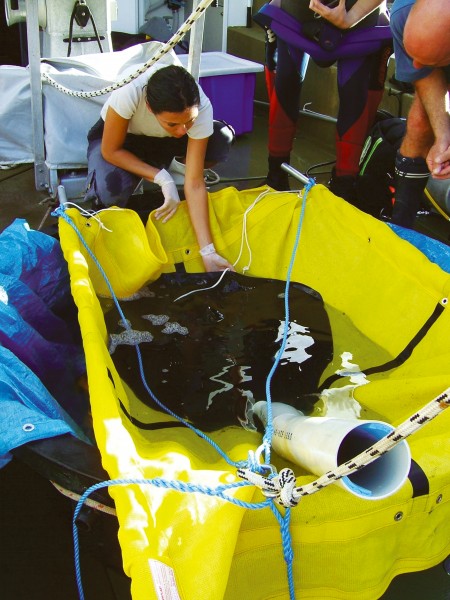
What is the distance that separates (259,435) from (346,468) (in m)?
0.71

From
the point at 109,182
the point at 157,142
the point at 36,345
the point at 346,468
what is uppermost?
the point at 346,468

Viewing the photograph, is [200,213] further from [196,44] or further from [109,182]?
[196,44]

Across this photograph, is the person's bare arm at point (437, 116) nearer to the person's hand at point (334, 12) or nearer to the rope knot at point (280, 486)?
the person's hand at point (334, 12)

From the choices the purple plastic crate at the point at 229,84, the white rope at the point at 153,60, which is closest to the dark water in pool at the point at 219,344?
the white rope at the point at 153,60

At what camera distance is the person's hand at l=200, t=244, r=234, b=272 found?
2.20 metres

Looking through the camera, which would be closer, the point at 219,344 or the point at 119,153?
the point at 219,344

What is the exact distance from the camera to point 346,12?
2.39 metres

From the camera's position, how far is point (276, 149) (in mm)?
2779

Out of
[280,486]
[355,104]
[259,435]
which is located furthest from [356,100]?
[280,486]

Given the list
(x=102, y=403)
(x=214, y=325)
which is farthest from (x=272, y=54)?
(x=102, y=403)

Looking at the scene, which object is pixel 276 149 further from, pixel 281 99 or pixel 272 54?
pixel 272 54

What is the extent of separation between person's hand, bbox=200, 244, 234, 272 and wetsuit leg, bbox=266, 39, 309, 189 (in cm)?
73

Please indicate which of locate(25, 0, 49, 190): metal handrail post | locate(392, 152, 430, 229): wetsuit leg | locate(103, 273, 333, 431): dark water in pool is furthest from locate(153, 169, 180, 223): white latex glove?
locate(25, 0, 49, 190): metal handrail post

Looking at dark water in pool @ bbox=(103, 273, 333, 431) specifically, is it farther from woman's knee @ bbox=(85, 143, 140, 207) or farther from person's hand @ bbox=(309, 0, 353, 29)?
person's hand @ bbox=(309, 0, 353, 29)
